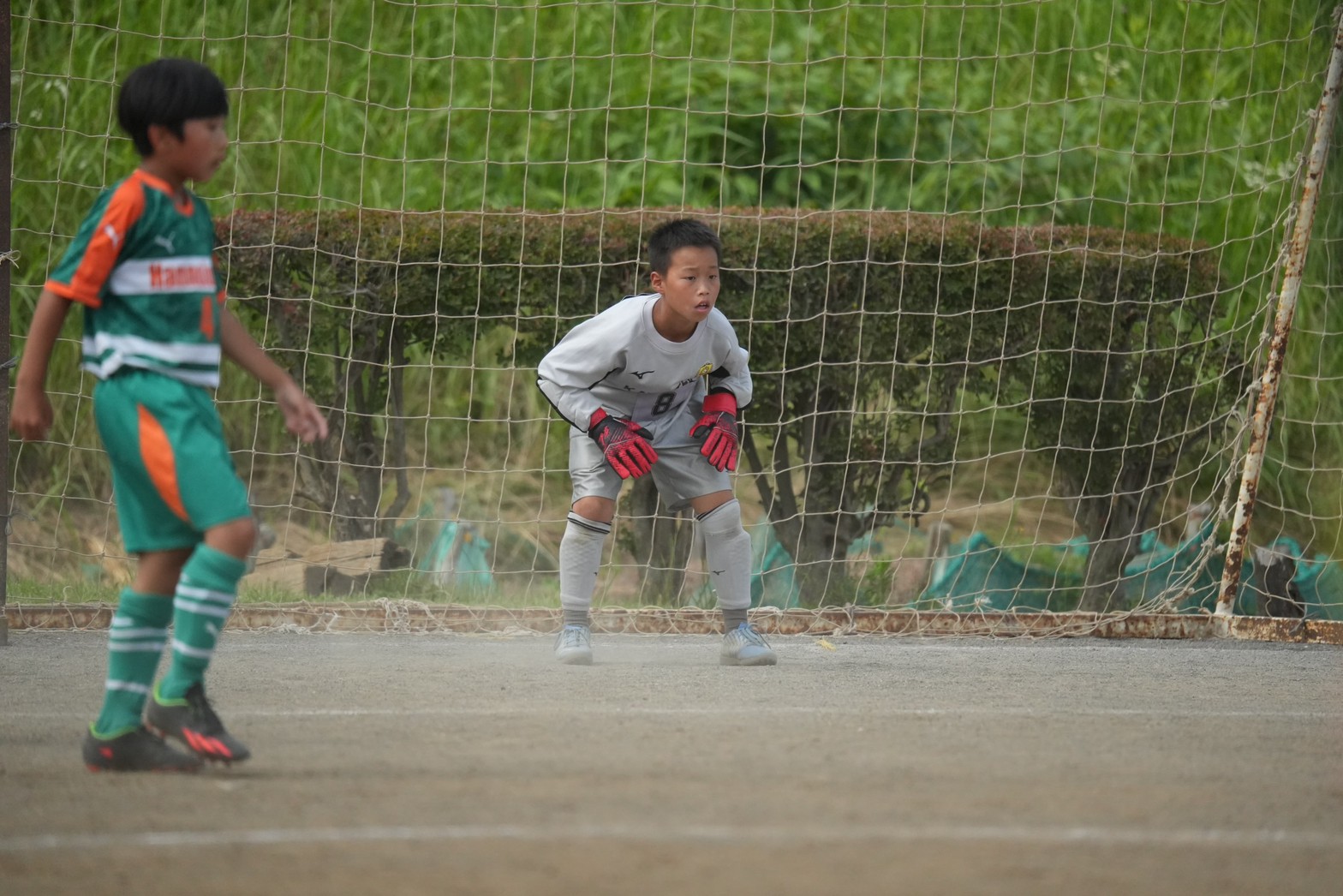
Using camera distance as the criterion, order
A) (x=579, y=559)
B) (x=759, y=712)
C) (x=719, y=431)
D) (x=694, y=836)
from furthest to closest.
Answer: (x=579, y=559), (x=719, y=431), (x=759, y=712), (x=694, y=836)

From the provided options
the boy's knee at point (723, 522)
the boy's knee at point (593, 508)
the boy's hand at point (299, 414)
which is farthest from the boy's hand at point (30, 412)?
the boy's knee at point (723, 522)

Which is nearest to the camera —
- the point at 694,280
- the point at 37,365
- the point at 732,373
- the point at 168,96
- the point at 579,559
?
the point at 37,365

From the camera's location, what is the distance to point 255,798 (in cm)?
307

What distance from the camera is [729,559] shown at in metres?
5.48

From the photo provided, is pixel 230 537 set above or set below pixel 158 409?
below

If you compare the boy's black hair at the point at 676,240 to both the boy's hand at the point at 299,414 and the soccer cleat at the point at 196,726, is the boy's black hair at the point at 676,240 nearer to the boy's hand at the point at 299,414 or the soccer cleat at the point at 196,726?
the boy's hand at the point at 299,414

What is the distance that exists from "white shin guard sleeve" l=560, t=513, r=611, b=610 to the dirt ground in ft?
1.09

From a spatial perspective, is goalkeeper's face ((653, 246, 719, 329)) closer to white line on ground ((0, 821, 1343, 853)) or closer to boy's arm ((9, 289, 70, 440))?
boy's arm ((9, 289, 70, 440))

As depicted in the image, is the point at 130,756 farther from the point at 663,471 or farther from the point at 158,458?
the point at 663,471

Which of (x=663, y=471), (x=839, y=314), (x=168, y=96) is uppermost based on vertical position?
(x=168, y=96)

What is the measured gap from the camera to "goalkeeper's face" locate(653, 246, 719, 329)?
5.23m

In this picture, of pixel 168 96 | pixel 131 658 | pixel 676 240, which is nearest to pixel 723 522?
pixel 676 240

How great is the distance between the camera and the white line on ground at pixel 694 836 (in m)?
2.73

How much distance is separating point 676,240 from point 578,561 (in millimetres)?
1122
